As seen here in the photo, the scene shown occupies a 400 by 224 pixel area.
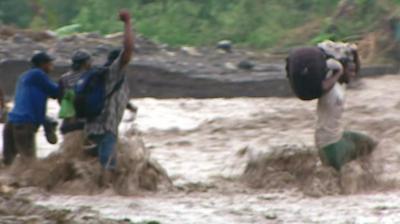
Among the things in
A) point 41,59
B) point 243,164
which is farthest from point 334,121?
Answer: point 41,59

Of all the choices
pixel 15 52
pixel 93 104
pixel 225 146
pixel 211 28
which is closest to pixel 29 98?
pixel 93 104

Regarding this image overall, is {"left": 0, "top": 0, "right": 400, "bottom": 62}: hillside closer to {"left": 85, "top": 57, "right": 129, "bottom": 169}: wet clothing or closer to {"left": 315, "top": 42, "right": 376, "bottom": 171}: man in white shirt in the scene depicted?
{"left": 315, "top": 42, "right": 376, "bottom": 171}: man in white shirt

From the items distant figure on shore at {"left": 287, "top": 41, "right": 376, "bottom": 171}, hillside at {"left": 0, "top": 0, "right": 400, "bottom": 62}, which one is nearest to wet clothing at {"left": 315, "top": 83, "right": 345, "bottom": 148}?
distant figure on shore at {"left": 287, "top": 41, "right": 376, "bottom": 171}

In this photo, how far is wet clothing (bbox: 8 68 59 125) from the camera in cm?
1277

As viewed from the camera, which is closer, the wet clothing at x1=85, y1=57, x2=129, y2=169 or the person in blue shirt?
the wet clothing at x1=85, y1=57, x2=129, y2=169

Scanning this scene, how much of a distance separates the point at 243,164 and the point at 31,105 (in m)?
2.36

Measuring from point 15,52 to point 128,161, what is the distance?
10.1 meters

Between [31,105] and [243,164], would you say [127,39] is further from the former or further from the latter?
[243,164]

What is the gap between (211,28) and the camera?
30.5m

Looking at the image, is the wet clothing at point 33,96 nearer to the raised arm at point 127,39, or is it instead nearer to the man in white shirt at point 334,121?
the raised arm at point 127,39

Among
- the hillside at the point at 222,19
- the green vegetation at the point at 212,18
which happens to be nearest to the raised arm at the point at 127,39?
the hillside at the point at 222,19

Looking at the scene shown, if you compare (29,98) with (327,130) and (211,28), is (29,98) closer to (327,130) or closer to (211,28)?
(327,130)

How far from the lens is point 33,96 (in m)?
12.8

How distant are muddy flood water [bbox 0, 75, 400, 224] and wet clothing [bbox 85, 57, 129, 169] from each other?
0.35 meters
